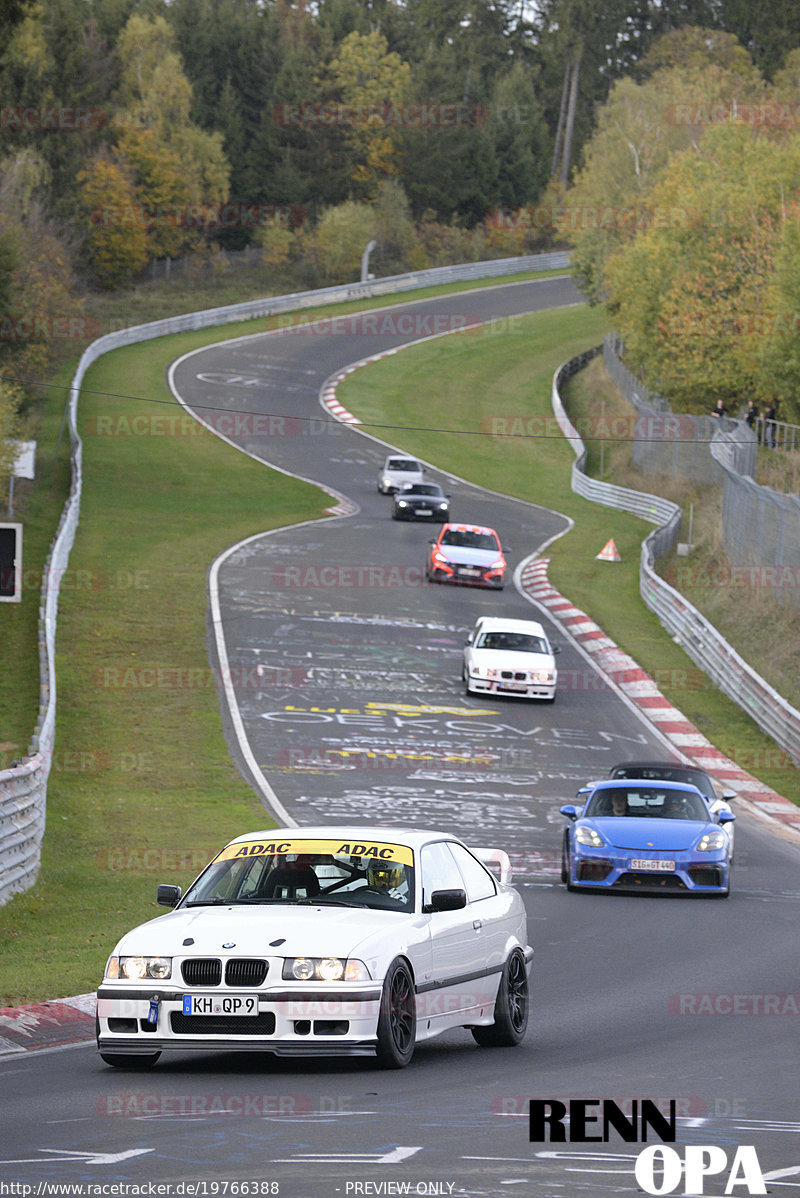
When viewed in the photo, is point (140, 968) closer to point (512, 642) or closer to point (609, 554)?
point (512, 642)

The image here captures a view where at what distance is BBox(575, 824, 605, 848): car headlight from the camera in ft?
59.0

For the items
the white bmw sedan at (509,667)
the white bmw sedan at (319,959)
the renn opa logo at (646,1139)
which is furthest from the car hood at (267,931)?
the white bmw sedan at (509,667)

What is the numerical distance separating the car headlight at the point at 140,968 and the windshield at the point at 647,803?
34.6 feet

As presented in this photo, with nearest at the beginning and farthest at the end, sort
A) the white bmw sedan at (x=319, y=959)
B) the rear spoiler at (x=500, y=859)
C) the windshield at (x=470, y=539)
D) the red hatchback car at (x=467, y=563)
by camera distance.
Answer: the white bmw sedan at (x=319, y=959) → the rear spoiler at (x=500, y=859) → the red hatchback car at (x=467, y=563) → the windshield at (x=470, y=539)

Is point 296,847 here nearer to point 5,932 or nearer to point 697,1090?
point 697,1090

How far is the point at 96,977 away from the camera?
12.1m

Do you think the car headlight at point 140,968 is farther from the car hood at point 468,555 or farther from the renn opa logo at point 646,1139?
the car hood at point 468,555

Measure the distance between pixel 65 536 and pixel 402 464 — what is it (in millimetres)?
16498

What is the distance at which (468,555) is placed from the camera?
41.2m

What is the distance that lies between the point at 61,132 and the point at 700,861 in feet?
266

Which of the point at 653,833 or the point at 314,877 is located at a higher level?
the point at 314,877

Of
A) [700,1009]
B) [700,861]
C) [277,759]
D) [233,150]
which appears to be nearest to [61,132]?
[233,150]

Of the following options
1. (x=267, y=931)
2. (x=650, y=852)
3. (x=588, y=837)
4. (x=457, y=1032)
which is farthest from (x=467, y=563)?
(x=267, y=931)

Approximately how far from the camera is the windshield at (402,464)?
5394cm
